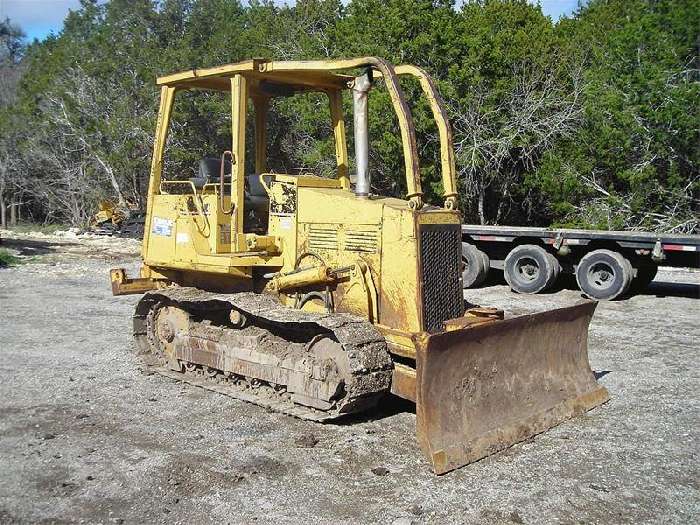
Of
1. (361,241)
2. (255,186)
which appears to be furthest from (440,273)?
(255,186)

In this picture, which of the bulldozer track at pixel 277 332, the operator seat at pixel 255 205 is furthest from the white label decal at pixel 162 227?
the operator seat at pixel 255 205

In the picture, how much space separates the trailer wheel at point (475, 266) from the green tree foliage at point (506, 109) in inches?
189

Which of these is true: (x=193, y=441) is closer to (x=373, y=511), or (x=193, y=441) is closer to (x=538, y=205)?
(x=373, y=511)

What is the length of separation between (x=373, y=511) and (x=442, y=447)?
0.92 m

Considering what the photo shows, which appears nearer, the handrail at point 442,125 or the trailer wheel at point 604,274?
the handrail at point 442,125

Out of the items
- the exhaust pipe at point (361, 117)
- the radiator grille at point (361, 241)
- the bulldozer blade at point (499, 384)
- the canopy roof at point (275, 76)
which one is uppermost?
the canopy roof at point (275, 76)

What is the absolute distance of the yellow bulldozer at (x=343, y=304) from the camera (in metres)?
5.48

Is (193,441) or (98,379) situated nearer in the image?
(193,441)

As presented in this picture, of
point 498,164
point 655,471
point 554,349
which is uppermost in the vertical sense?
point 498,164

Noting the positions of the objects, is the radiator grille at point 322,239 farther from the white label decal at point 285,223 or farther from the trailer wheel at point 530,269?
the trailer wheel at point 530,269

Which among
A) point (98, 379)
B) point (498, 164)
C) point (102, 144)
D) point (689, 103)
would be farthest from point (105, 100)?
point (98, 379)

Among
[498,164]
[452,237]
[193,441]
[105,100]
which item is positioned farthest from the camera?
[105,100]

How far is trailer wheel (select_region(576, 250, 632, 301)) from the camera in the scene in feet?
41.5

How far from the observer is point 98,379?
717cm
